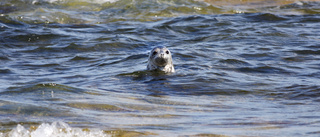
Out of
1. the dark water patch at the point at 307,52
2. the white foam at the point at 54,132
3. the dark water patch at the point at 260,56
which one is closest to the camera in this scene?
the white foam at the point at 54,132

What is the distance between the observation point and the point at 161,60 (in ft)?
25.8

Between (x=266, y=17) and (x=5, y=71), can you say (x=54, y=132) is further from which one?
(x=266, y=17)

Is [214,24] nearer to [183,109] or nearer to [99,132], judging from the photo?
[183,109]

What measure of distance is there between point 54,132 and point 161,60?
4576 mm

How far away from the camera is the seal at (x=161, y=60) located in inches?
308

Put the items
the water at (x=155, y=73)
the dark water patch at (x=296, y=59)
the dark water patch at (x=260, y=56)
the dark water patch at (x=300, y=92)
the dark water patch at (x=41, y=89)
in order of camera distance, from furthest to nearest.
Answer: the dark water patch at (x=260, y=56) < the dark water patch at (x=296, y=59) < the dark water patch at (x=300, y=92) < the dark water patch at (x=41, y=89) < the water at (x=155, y=73)

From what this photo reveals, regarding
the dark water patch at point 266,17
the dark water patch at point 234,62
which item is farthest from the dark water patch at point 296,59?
the dark water patch at point 266,17

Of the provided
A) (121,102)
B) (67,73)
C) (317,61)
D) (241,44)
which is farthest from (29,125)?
(241,44)

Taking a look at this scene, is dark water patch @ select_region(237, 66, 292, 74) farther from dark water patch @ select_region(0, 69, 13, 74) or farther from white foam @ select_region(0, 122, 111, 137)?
white foam @ select_region(0, 122, 111, 137)

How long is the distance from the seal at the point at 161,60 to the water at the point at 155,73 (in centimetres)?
18

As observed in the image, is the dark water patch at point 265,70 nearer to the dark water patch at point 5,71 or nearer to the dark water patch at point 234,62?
the dark water patch at point 234,62

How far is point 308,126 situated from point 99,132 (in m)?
1.71

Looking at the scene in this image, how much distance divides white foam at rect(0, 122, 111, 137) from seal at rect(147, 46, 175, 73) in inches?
171

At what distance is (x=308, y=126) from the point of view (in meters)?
3.80
